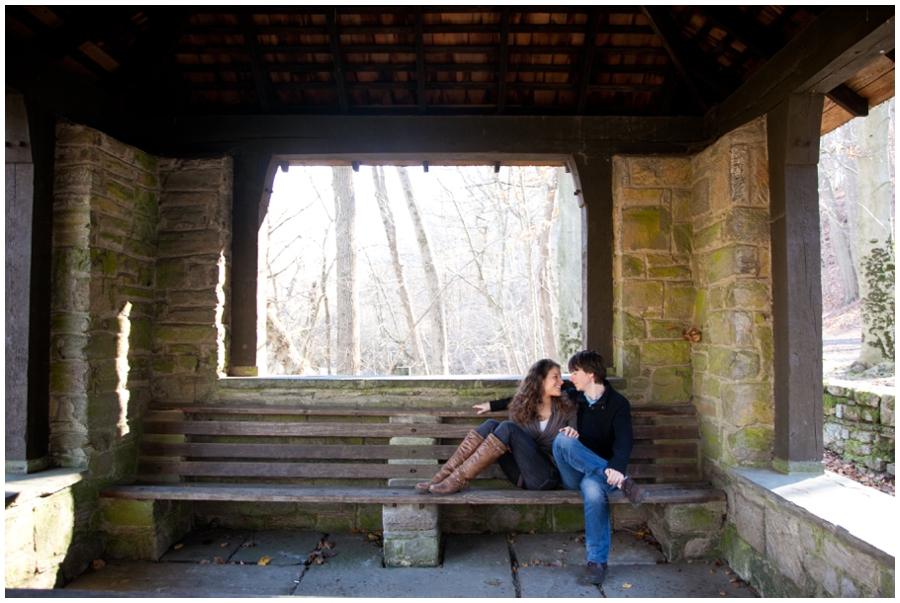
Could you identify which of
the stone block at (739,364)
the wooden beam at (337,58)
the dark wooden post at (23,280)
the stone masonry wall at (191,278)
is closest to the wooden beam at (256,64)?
the wooden beam at (337,58)

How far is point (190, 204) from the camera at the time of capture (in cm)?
414

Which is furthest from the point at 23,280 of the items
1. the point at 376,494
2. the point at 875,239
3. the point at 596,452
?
the point at 875,239

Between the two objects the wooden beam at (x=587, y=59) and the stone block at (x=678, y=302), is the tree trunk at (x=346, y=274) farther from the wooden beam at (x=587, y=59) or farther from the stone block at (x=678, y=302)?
the stone block at (x=678, y=302)

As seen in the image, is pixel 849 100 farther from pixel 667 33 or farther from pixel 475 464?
pixel 475 464

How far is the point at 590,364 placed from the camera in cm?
354

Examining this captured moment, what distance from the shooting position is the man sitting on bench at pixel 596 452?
314 cm

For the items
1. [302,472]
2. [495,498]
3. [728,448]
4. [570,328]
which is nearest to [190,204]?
[302,472]

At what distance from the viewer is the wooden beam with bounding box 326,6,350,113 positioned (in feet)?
12.3

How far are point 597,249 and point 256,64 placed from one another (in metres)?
2.94

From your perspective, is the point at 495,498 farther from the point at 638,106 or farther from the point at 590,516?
the point at 638,106

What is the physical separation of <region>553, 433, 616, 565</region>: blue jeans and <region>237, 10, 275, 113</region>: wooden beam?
3347 mm

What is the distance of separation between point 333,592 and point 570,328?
520cm

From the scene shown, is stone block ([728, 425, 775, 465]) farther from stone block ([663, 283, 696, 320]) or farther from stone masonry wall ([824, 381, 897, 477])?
stone masonry wall ([824, 381, 897, 477])

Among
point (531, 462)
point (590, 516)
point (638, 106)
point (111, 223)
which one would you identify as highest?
point (638, 106)
